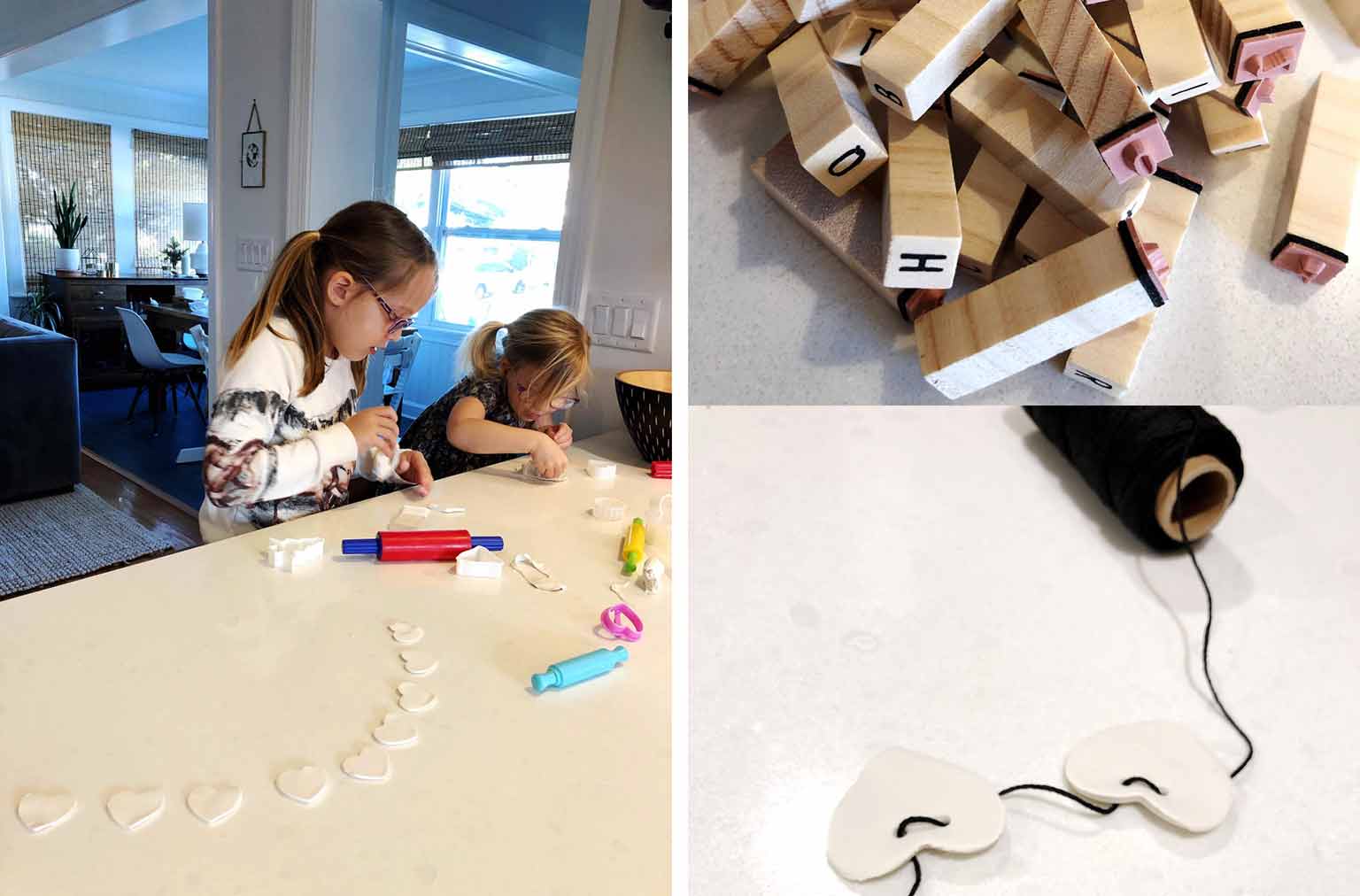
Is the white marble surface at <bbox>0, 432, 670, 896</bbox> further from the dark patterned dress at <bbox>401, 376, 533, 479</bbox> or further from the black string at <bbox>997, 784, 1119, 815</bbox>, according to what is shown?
the dark patterned dress at <bbox>401, 376, 533, 479</bbox>

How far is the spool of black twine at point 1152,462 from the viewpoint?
42 centimetres

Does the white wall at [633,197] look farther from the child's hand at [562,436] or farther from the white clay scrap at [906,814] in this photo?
the white clay scrap at [906,814]

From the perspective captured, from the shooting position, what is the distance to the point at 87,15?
182 cm

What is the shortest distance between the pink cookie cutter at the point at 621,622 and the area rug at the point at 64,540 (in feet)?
4.06

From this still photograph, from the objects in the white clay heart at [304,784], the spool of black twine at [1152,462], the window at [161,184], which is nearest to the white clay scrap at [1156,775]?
the spool of black twine at [1152,462]

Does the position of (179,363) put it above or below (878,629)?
below

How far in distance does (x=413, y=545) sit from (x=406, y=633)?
8 centimetres

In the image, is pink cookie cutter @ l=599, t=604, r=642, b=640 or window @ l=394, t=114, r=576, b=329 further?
window @ l=394, t=114, r=576, b=329

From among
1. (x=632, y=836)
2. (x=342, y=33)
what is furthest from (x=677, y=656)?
(x=342, y=33)

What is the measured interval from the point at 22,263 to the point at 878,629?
4048mm

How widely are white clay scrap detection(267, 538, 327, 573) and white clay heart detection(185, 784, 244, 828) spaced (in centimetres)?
17

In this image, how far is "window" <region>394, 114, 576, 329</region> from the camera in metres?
2.62

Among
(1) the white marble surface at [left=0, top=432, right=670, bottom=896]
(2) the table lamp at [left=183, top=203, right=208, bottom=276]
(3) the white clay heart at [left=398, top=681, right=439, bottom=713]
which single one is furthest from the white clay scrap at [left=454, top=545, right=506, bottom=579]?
(2) the table lamp at [left=183, top=203, right=208, bottom=276]

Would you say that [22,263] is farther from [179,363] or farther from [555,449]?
[555,449]
